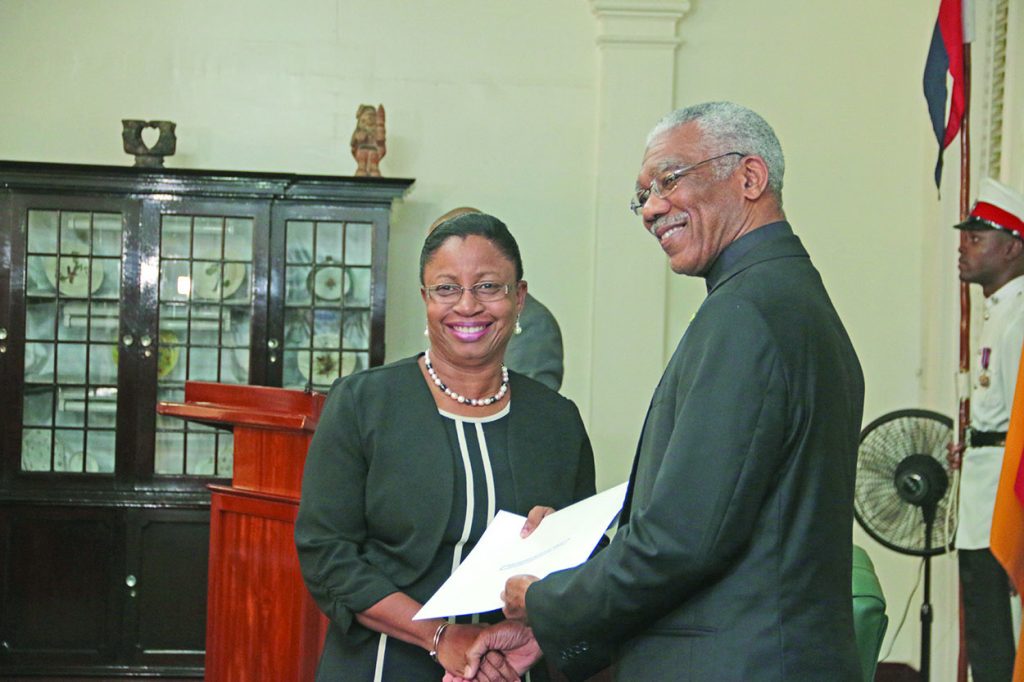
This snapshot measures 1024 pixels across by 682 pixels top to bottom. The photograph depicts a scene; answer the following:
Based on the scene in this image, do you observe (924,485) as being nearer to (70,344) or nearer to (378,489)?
(378,489)

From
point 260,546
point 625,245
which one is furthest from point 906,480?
point 260,546

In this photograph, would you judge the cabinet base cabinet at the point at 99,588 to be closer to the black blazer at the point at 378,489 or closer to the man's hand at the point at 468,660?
the black blazer at the point at 378,489

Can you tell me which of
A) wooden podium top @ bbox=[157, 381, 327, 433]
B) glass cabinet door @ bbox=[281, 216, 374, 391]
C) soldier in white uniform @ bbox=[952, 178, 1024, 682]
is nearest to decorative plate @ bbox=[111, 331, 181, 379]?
glass cabinet door @ bbox=[281, 216, 374, 391]

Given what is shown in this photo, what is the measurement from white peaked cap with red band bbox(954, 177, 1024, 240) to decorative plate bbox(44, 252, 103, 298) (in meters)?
3.76

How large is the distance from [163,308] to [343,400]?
3936mm

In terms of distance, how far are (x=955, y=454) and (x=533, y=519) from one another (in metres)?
3.14

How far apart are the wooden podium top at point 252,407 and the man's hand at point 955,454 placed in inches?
109

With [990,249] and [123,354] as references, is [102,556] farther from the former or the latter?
[990,249]

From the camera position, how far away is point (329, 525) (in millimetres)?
2174

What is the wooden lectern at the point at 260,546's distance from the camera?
2979 mm

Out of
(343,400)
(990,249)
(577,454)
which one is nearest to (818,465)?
(577,454)

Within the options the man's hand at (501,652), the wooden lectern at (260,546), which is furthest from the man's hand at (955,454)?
the man's hand at (501,652)

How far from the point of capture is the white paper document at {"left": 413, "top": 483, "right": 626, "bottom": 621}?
1.92 m

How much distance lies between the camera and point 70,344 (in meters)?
5.95
